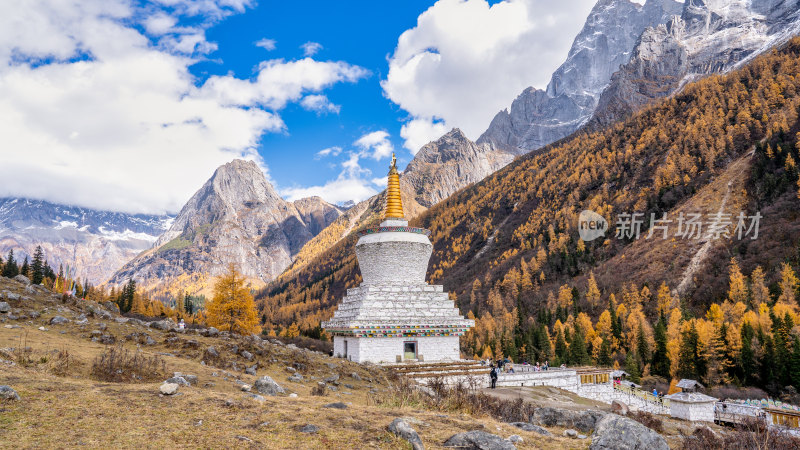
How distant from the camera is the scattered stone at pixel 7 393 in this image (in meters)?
7.67

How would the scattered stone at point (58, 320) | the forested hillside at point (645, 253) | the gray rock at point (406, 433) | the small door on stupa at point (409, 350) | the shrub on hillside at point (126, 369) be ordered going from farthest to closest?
the forested hillside at point (645, 253) < the small door on stupa at point (409, 350) < the scattered stone at point (58, 320) < the shrub on hillside at point (126, 369) < the gray rock at point (406, 433)

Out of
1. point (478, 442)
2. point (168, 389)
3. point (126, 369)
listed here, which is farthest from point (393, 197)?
point (478, 442)

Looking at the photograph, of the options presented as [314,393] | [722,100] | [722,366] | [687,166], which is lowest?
[722,366]

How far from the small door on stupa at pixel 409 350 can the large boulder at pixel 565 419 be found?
49.1 feet

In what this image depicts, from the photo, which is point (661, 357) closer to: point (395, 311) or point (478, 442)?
point (395, 311)

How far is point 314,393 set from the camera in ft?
43.1

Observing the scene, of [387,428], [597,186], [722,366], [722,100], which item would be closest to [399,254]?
[387,428]

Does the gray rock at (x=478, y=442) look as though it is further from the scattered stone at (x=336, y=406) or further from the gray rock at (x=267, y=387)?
the gray rock at (x=267, y=387)

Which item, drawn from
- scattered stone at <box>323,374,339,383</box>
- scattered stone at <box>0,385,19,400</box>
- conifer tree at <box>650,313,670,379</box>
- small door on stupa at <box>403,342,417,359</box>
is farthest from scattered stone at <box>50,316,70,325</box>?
conifer tree at <box>650,313,670,379</box>

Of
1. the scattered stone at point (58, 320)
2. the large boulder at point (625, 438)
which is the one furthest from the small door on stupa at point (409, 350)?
the large boulder at point (625, 438)

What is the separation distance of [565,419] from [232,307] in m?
29.1

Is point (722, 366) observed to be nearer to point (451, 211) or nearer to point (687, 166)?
point (687, 166)

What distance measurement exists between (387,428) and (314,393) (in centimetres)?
565

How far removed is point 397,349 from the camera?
86.3 feet
